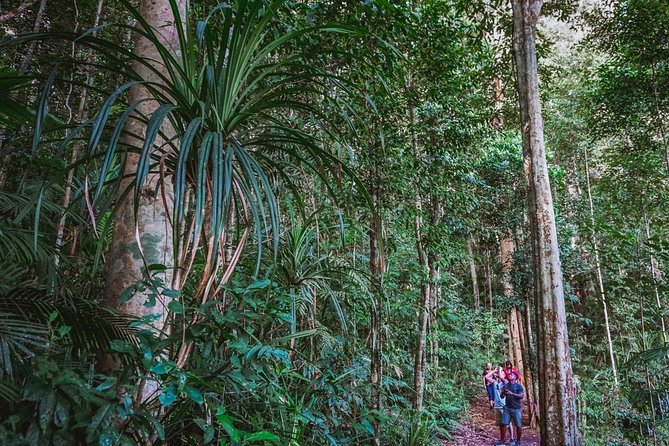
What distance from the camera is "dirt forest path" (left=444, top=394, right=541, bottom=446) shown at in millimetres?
6289

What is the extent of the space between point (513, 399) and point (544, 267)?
337cm

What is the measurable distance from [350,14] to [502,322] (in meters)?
11.4

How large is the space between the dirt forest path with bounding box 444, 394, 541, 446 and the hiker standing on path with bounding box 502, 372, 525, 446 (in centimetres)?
44

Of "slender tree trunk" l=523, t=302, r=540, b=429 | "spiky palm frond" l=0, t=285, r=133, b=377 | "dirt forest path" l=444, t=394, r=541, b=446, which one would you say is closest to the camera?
"spiky palm frond" l=0, t=285, r=133, b=377

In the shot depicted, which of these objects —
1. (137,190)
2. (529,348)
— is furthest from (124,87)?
(529,348)

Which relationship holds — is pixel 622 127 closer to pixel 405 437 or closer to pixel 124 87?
pixel 405 437

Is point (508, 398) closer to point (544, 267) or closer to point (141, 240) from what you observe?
point (544, 267)

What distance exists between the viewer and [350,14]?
249 cm

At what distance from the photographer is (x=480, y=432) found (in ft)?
23.4

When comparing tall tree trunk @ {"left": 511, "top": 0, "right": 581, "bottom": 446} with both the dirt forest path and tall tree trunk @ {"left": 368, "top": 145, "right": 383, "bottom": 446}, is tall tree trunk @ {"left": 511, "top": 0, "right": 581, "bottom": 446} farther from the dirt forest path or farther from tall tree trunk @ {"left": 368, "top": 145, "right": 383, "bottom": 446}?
the dirt forest path

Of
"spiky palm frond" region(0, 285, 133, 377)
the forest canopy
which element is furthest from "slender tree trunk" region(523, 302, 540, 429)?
"spiky palm frond" region(0, 285, 133, 377)

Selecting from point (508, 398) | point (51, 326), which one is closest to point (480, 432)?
point (508, 398)

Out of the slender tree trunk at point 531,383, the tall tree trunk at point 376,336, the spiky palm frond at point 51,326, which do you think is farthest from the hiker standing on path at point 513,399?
the spiky palm frond at point 51,326

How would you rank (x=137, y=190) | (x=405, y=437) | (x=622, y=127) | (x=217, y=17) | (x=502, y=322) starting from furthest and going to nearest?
(x=502, y=322) < (x=622, y=127) < (x=405, y=437) < (x=217, y=17) < (x=137, y=190)
